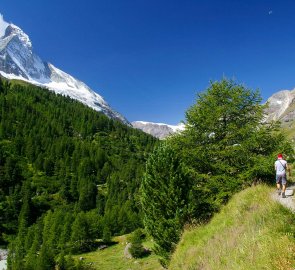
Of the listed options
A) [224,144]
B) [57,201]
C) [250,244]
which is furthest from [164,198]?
[57,201]

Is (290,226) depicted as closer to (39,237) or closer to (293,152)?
(293,152)

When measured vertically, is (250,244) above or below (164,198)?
below

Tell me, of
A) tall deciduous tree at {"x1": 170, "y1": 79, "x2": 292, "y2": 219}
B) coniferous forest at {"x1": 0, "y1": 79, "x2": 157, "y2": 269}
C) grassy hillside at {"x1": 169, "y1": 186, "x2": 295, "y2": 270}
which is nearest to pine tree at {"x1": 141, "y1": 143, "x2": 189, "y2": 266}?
tall deciduous tree at {"x1": 170, "y1": 79, "x2": 292, "y2": 219}

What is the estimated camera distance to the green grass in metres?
62.2

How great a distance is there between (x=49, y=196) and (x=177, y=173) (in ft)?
422

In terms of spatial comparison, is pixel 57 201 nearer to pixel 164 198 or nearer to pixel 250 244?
pixel 164 198

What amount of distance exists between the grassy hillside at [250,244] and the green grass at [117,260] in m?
39.0

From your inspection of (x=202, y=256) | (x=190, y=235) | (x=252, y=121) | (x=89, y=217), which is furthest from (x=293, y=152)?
(x=89, y=217)

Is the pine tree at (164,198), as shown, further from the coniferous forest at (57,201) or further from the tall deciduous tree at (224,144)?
the coniferous forest at (57,201)

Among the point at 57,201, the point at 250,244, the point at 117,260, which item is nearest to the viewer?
the point at 250,244

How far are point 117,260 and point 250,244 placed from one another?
2750 inches

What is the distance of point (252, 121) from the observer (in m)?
29.0

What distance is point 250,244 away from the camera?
34.4 feet

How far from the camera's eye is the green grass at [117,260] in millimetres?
62244
